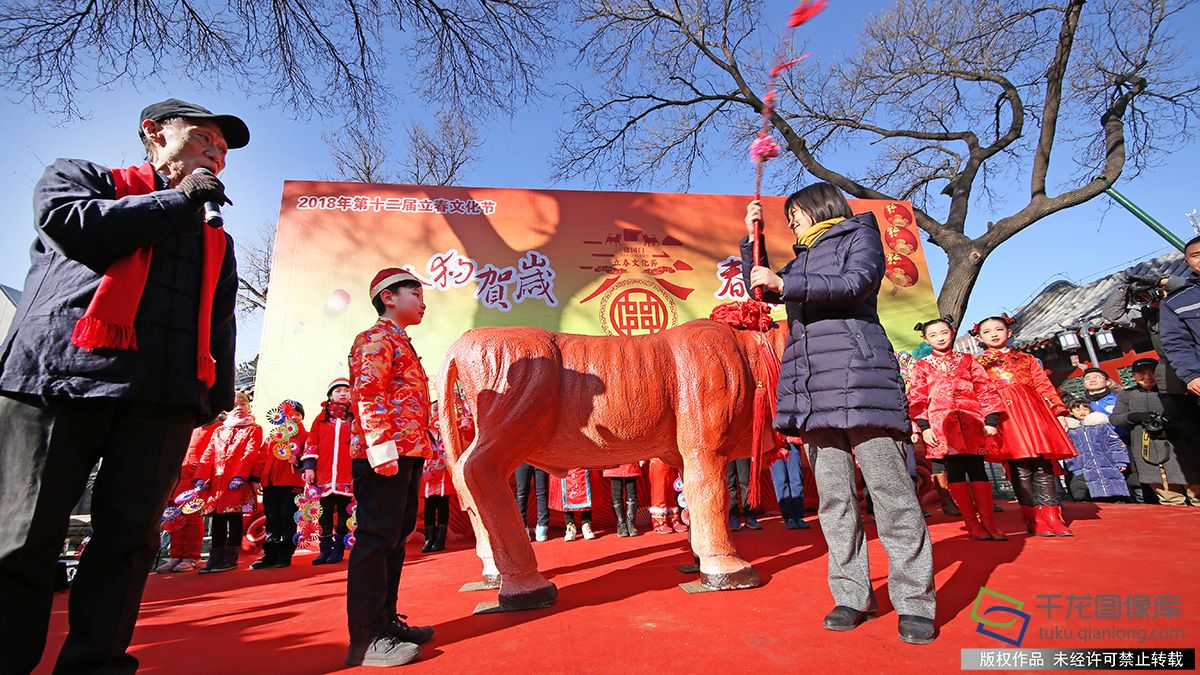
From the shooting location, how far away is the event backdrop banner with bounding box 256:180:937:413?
270 inches

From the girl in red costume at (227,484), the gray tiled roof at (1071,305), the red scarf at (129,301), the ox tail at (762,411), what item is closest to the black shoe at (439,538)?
the girl in red costume at (227,484)

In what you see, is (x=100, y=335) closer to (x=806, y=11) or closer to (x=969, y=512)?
(x=806, y=11)

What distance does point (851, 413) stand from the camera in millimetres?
2186

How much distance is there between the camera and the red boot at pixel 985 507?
12.9ft

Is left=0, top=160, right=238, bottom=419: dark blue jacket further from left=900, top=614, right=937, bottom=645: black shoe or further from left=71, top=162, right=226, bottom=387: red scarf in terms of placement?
left=900, top=614, right=937, bottom=645: black shoe

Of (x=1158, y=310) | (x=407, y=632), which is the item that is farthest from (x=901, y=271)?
(x=407, y=632)

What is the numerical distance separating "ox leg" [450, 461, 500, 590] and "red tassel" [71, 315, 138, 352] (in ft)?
5.36

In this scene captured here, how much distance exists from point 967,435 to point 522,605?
3.40 meters

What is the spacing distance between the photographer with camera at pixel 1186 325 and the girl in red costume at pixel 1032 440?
817mm

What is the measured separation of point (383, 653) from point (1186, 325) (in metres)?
5.00

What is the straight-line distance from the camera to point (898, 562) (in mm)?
2115

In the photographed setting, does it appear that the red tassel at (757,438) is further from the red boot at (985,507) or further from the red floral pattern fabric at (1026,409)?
the red floral pattern fabric at (1026,409)

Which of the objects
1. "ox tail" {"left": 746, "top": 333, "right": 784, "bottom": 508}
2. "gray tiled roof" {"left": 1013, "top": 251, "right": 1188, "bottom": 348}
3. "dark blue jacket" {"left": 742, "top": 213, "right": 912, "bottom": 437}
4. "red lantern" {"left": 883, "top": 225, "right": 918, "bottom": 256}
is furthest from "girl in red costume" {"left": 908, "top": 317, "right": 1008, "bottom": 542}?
"gray tiled roof" {"left": 1013, "top": 251, "right": 1188, "bottom": 348}

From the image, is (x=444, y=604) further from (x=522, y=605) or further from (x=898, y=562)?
(x=898, y=562)
